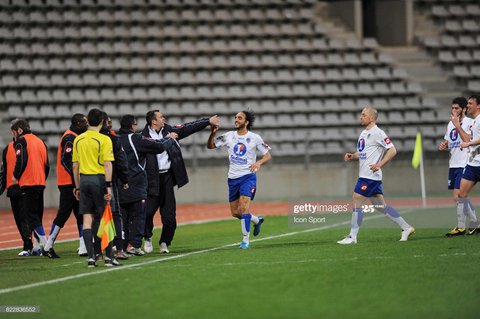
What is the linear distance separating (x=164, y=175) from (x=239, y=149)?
130 cm

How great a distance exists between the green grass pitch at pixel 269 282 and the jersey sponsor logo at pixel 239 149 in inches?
57.3

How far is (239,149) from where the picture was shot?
1497 centimetres

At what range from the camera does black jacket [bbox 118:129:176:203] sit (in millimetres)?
14545

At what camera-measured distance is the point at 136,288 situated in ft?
33.7

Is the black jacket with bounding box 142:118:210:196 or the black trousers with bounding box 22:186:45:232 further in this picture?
the black trousers with bounding box 22:186:45:232

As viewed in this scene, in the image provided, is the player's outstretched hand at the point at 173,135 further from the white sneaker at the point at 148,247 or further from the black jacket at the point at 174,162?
the white sneaker at the point at 148,247

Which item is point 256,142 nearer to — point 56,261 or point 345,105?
point 56,261

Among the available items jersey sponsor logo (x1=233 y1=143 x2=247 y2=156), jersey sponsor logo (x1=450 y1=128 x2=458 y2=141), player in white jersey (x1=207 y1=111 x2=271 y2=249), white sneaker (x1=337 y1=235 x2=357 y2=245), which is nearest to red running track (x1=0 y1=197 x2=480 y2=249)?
player in white jersey (x1=207 y1=111 x2=271 y2=249)

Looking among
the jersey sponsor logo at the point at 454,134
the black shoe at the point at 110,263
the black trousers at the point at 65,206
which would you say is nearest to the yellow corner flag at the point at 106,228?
the black shoe at the point at 110,263

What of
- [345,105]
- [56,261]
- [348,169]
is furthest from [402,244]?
[345,105]

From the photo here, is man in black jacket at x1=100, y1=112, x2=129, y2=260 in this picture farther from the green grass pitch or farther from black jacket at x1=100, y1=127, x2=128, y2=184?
the green grass pitch

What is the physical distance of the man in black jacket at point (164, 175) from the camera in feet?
49.7

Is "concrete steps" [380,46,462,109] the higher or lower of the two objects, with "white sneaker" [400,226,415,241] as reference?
higher

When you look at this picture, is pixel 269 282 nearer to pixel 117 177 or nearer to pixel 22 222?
pixel 117 177
